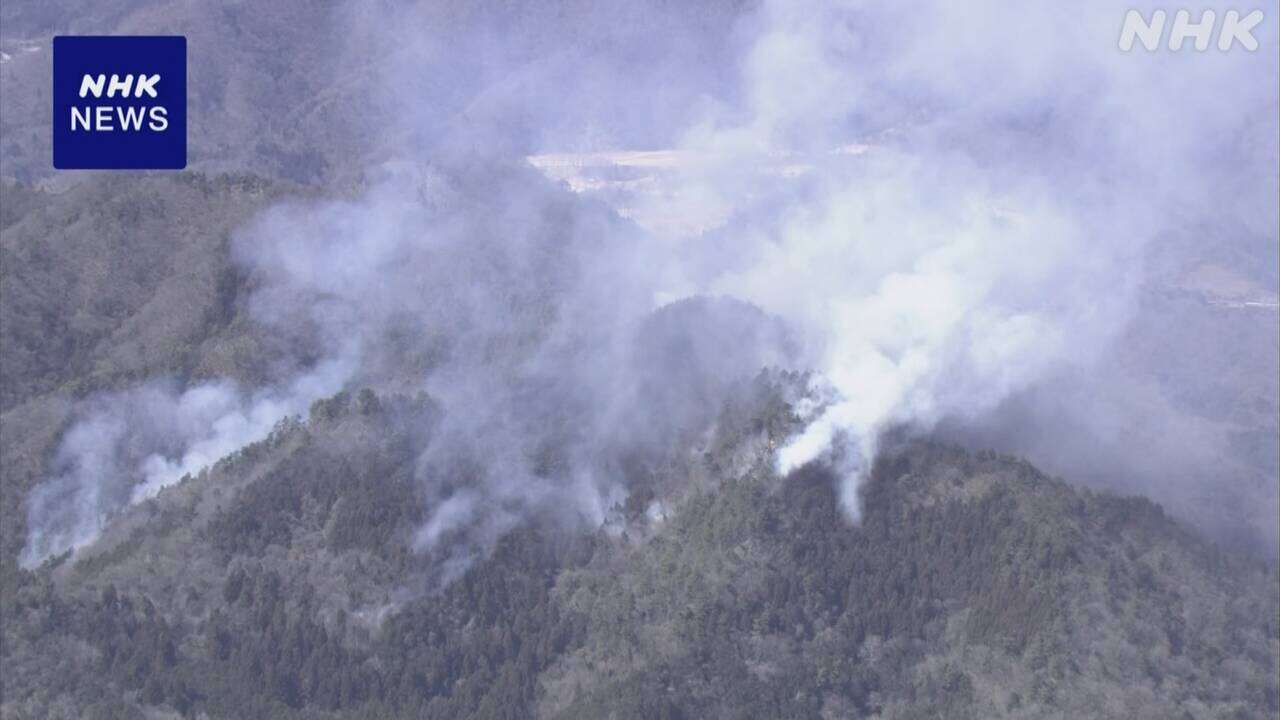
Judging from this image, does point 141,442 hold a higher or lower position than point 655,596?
lower

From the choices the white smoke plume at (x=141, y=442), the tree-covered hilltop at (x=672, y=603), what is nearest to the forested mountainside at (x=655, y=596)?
the tree-covered hilltop at (x=672, y=603)

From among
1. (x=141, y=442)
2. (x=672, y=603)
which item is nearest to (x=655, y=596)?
(x=672, y=603)

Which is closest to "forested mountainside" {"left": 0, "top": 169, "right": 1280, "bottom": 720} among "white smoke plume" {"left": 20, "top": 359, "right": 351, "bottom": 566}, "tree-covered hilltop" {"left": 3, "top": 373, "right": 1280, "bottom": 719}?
"tree-covered hilltop" {"left": 3, "top": 373, "right": 1280, "bottom": 719}

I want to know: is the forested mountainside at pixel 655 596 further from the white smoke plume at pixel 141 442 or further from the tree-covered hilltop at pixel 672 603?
the white smoke plume at pixel 141 442

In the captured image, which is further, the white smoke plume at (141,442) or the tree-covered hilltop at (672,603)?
the white smoke plume at (141,442)

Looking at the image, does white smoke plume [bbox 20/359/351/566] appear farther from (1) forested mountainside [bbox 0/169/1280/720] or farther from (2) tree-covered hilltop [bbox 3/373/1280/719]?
(2) tree-covered hilltop [bbox 3/373/1280/719]

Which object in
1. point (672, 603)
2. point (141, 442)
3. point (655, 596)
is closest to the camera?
point (672, 603)

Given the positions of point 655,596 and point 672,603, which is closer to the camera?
point 672,603

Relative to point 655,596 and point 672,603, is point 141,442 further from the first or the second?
point 672,603
